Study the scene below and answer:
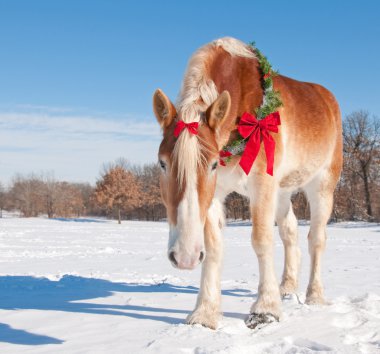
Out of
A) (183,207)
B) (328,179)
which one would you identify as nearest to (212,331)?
(183,207)

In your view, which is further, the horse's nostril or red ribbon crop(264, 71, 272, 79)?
red ribbon crop(264, 71, 272, 79)

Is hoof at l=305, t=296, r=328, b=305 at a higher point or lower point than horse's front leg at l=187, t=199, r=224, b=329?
lower

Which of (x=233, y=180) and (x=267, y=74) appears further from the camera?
(x=267, y=74)

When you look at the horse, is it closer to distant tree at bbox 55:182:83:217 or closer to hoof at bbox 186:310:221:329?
hoof at bbox 186:310:221:329

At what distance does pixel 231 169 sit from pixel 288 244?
2.32 metres

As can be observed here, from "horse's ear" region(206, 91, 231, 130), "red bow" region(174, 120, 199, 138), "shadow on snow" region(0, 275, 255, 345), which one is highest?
"horse's ear" region(206, 91, 231, 130)

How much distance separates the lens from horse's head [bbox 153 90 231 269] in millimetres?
2746

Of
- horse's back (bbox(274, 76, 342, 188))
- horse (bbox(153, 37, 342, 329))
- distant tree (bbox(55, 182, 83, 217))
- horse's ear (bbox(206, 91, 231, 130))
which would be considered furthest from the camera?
distant tree (bbox(55, 182, 83, 217))

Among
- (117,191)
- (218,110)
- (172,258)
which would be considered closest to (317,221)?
(218,110)

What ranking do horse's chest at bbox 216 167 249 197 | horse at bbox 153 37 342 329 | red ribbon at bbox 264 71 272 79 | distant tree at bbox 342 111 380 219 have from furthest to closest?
distant tree at bbox 342 111 380 219 → red ribbon at bbox 264 71 272 79 → horse's chest at bbox 216 167 249 197 → horse at bbox 153 37 342 329

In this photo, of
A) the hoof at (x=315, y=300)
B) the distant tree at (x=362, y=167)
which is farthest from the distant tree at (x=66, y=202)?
the hoof at (x=315, y=300)

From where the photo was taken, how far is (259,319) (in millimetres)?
3613

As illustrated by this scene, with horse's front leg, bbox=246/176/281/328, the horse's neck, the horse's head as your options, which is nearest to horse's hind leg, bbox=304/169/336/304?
horse's front leg, bbox=246/176/281/328

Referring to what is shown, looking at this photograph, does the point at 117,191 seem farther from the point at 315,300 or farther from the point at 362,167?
the point at 315,300
